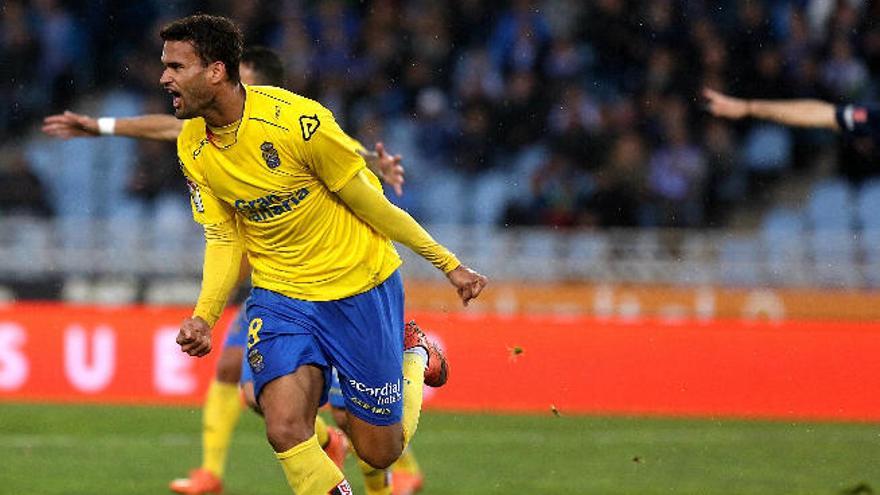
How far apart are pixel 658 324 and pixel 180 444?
166 inches

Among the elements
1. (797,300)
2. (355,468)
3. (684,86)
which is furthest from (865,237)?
(355,468)

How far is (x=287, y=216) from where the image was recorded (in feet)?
22.0

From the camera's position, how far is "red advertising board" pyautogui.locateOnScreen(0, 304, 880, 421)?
13.4m

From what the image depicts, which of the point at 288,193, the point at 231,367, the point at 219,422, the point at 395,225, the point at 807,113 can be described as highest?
the point at 807,113

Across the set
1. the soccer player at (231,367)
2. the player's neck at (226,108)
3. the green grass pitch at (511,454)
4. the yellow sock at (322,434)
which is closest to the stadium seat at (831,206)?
the green grass pitch at (511,454)

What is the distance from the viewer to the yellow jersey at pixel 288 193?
21.5 feet

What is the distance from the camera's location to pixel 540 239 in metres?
16.2

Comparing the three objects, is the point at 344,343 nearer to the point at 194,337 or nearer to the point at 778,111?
the point at 194,337

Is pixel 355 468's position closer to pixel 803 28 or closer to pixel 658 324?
pixel 658 324

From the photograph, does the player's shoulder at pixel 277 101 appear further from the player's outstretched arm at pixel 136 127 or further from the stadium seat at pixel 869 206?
the stadium seat at pixel 869 206

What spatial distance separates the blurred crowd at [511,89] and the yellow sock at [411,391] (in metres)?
8.90

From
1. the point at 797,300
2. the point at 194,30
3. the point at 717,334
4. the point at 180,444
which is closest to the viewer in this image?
the point at 194,30

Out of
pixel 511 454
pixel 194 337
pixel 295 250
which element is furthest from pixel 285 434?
pixel 511 454

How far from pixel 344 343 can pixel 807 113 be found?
330cm
